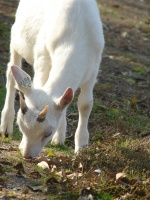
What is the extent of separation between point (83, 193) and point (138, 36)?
1115 centimetres

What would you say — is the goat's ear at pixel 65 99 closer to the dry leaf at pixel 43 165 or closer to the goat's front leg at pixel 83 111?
the dry leaf at pixel 43 165

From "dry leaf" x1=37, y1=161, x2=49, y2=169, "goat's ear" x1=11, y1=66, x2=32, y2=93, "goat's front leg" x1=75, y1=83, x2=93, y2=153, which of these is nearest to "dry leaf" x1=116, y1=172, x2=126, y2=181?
"dry leaf" x1=37, y1=161, x2=49, y2=169

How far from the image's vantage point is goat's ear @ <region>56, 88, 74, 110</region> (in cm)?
650

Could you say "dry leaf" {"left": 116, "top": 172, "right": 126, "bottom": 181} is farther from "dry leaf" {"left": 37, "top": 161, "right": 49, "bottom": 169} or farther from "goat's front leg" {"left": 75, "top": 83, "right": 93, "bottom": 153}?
"goat's front leg" {"left": 75, "top": 83, "right": 93, "bottom": 153}

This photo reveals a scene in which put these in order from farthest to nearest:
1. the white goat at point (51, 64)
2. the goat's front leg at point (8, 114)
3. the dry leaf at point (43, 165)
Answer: the goat's front leg at point (8, 114), the dry leaf at point (43, 165), the white goat at point (51, 64)

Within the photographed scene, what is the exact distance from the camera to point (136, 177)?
6.41 metres

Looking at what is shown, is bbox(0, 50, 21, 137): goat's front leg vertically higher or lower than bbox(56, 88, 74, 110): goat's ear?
lower

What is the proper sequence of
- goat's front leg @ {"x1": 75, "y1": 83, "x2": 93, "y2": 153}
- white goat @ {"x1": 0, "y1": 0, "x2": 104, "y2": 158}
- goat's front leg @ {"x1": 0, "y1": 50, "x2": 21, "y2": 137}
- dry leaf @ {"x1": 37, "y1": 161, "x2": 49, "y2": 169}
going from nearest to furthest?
1. white goat @ {"x1": 0, "y1": 0, "x2": 104, "y2": 158}
2. dry leaf @ {"x1": 37, "y1": 161, "x2": 49, "y2": 169}
3. goat's front leg @ {"x1": 75, "y1": 83, "x2": 93, "y2": 153}
4. goat's front leg @ {"x1": 0, "y1": 50, "x2": 21, "y2": 137}

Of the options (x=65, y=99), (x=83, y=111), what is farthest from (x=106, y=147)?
(x=65, y=99)

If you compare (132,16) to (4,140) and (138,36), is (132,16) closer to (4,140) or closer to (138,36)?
(138,36)

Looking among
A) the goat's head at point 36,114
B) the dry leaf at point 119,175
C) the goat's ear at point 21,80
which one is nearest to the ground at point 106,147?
the dry leaf at point 119,175

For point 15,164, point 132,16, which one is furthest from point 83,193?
point 132,16

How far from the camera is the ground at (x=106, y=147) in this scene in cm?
607

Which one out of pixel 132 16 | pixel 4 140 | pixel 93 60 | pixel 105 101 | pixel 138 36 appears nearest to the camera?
pixel 93 60
